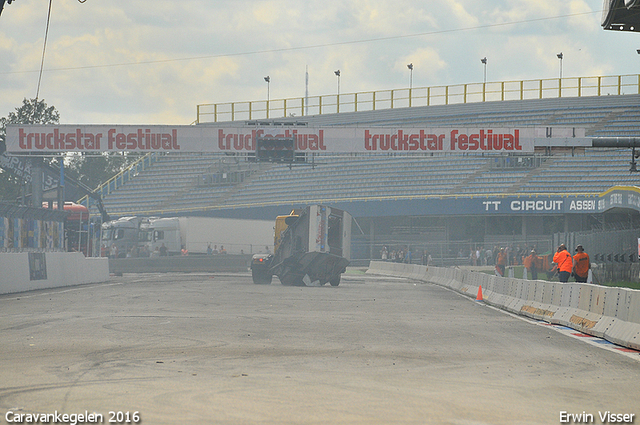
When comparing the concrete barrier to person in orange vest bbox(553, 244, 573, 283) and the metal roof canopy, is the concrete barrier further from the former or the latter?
person in orange vest bbox(553, 244, 573, 283)

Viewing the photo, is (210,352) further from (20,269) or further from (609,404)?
(20,269)

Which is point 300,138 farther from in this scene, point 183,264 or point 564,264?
point 564,264

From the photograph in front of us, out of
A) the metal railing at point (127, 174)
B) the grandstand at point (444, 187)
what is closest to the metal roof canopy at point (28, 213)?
the grandstand at point (444, 187)

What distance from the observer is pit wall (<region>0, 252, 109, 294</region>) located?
22917 mm

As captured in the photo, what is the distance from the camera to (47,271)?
1027 inches

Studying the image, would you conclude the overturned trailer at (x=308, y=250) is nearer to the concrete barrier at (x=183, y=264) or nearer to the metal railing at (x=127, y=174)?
the concrete barrier at (x=183, y=264)

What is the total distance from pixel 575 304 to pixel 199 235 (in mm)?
39731

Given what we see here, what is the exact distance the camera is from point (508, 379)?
8.45 m

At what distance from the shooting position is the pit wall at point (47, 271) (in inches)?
902

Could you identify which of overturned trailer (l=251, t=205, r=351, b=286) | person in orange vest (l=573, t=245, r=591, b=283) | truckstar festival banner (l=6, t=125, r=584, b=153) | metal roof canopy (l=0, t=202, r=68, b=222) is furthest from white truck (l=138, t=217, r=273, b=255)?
person in orange vest (l=573, t=245, r=591, b=283)

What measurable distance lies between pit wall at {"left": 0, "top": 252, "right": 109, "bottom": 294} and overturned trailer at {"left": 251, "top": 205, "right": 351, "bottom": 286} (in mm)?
6360

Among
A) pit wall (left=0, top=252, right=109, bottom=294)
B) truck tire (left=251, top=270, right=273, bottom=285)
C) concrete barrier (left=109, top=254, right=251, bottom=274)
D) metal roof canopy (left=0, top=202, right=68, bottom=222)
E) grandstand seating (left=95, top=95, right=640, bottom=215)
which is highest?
grandstand seating (left=95, top=95, right=640, bottom=215)

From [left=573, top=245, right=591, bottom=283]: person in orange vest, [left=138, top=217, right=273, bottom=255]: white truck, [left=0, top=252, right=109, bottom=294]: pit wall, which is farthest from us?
[left=138, top=217, right=273, bottom=255]: white truck

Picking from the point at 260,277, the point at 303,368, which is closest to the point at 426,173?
the point at 260,277
